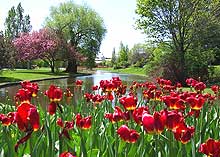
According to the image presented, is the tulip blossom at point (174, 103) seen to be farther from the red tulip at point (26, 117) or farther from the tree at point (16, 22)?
the tree at point (16, 22)

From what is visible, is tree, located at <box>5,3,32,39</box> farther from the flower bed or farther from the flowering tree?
the flower bed

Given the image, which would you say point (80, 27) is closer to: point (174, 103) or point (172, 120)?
point (174, 103)

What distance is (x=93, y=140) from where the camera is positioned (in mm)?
2865

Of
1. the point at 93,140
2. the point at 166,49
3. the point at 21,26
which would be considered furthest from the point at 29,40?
the point at 93,140

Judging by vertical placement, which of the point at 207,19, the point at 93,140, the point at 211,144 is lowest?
the point at 93,140

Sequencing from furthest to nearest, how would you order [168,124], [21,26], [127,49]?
[127,49] < [21,26] < [168,124]

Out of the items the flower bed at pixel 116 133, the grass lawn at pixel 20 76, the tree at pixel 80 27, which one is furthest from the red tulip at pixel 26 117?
the tree at pixel 80 27

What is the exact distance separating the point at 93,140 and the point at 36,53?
39162mm

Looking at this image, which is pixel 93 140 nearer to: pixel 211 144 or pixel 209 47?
pixel 211 144

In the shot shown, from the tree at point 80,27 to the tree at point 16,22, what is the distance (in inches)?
1186

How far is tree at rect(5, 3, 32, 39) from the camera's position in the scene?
246ft

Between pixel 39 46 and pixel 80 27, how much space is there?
6708 millimetres

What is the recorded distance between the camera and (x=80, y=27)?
45750 millimetres

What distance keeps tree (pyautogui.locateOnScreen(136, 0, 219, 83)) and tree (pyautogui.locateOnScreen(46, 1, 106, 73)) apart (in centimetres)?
2055
